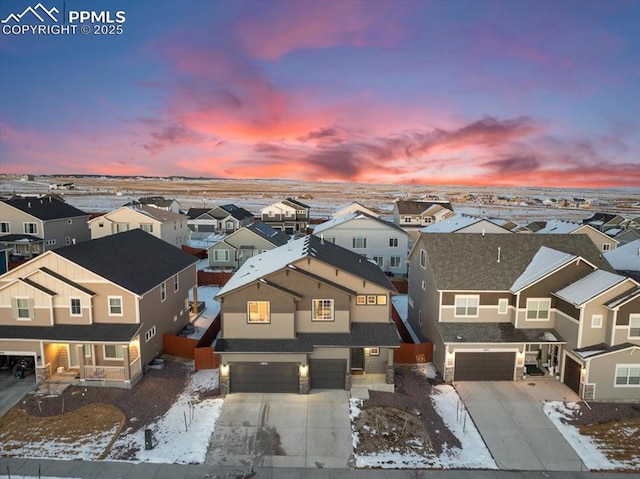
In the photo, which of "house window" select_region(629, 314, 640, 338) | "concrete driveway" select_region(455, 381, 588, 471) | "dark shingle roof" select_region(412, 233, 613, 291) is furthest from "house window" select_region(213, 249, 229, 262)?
"house window" select_region(629, 314, 640, 338)

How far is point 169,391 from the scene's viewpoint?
2245 centimetres

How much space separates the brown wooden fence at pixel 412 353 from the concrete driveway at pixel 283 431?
17.3ft

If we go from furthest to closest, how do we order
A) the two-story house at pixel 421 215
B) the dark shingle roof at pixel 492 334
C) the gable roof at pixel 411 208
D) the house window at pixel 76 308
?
1. the gable roof at pixel 411 208
2. the two-story house at pixel 421 215
3. the dark shingle roof at pixel 492 334
4. the house window at pixel 76 308

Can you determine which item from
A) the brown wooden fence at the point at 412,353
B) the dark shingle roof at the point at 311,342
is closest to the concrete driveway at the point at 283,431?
the dark shingle roof at the point at 311,342

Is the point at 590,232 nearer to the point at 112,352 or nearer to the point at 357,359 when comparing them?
the point at 357,359

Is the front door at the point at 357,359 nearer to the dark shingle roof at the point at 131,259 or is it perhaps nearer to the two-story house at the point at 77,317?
the two-story house at the point at 77,317

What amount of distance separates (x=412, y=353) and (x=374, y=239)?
24.1m

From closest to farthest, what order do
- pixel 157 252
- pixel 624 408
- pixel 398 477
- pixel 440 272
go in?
1. pixel 398 477
2. pixel 624 408
3. pixel 440 272
4. pixel 157 252

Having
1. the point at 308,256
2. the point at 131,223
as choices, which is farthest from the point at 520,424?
the point at 131,223

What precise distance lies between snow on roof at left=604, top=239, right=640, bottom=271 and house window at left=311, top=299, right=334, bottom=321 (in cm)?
2549

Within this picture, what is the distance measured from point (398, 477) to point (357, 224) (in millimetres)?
35057

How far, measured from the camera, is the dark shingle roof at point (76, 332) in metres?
22.0

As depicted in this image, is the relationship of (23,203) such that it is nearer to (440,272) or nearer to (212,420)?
(212,420)

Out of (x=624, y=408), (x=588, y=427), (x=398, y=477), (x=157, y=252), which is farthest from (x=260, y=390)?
(x=624, y=408)
